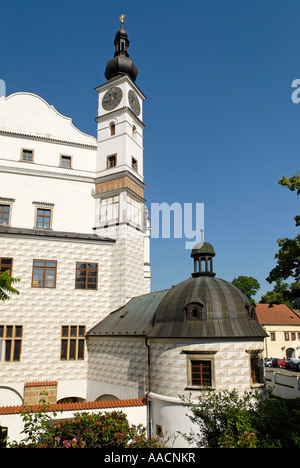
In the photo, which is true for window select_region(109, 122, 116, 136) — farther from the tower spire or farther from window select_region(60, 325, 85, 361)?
window select_region(60, 325, 85, 361)

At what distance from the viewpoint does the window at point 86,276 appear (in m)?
24.7

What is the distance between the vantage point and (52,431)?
31.8 feet

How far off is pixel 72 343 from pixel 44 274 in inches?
201

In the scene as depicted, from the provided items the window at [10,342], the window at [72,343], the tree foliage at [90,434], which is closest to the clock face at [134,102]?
the window at [72,343]

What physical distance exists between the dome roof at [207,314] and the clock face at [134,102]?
1774 cm

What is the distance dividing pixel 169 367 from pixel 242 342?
3627mm

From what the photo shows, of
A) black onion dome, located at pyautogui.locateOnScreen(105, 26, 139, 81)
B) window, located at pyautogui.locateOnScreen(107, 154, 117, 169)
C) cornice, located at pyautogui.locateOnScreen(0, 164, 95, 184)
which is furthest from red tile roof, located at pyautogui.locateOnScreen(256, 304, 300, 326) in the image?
black onion dome, located at pyautogui.locateOnScreen(105, 26, 139, 81)

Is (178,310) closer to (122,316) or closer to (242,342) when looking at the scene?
(242,342)

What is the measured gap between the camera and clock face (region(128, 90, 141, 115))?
29.0m

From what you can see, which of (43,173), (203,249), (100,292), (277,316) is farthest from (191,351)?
(277,316)

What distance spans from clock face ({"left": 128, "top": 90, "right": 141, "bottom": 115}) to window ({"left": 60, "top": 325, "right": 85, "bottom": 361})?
718 inches

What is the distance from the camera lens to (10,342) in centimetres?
2228

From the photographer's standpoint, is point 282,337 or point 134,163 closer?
point 134,163

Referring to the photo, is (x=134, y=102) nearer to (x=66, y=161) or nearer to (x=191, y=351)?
(x=66, y=161)
